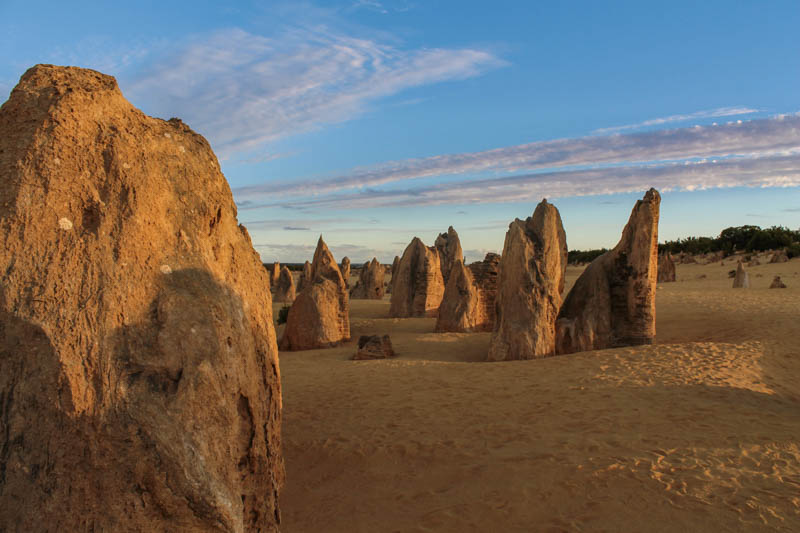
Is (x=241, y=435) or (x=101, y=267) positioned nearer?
(x=101, y=267)

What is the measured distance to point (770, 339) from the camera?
410 inches

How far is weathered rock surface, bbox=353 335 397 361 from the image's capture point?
37.5ft

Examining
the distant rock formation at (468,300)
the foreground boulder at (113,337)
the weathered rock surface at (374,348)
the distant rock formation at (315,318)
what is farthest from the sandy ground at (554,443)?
the distant rock formation at (468,300)

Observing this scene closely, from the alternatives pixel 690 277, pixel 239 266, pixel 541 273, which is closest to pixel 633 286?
pixel 541 273

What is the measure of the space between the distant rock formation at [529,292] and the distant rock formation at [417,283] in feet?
22.3

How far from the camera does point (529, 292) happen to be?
10.5 meters

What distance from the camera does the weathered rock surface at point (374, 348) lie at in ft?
37.5

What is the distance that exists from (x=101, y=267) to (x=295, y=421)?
4093mm

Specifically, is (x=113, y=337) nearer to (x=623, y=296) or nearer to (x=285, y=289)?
(x=623, y=296)

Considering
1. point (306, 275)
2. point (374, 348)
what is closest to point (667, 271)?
point (306, 275)

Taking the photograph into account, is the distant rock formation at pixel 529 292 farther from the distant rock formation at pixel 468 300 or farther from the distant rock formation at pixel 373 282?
the distant rock formation at pixel 373 282

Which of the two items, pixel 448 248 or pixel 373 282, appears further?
pixel 373 282

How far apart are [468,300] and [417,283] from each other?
376 cm

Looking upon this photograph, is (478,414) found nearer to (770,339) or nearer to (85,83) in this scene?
(85,83)
